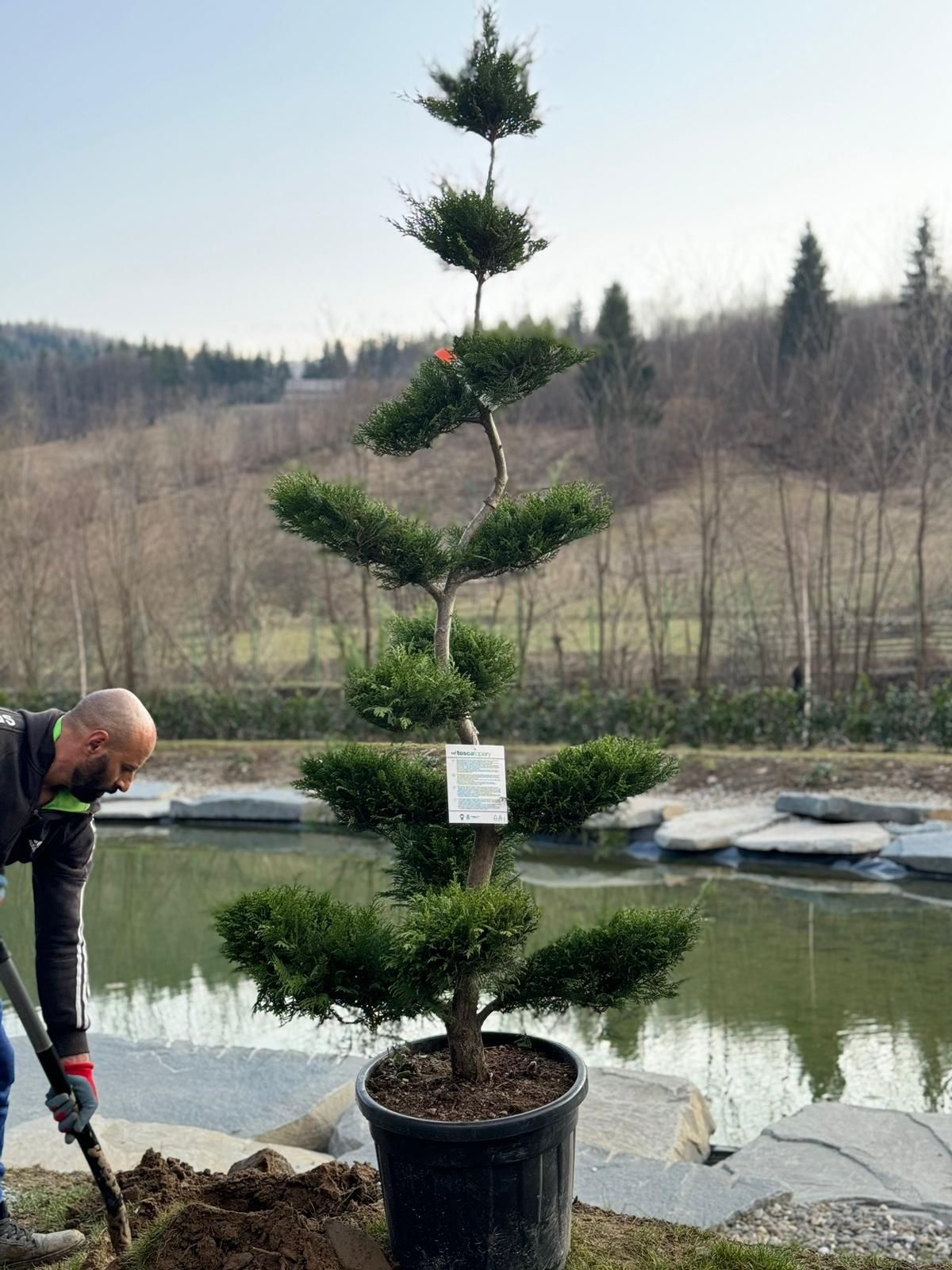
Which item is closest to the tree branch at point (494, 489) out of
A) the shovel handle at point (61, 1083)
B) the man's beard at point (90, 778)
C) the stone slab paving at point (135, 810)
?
the man's beard at point (90, 778)

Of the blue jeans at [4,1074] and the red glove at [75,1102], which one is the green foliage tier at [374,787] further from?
the blue jeans at [4,1074]

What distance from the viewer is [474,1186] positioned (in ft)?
7.73

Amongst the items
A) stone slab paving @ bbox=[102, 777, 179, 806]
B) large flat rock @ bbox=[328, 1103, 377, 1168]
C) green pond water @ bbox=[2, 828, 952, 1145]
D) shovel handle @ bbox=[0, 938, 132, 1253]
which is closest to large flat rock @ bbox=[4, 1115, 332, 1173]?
large flat rock @ bbox=[328, 1103, 377, 1168]

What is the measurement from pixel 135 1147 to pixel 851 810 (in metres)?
6.05

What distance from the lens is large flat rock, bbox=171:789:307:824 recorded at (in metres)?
9.75

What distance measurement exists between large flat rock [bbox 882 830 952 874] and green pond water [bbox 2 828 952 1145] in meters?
0.16

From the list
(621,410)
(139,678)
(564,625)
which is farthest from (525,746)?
(139,678)

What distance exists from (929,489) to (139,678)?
364 inches

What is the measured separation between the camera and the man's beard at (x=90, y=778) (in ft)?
8.50

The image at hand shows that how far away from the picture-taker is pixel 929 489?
36.5ft

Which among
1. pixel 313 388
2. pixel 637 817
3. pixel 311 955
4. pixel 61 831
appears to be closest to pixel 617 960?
pixel 311 955

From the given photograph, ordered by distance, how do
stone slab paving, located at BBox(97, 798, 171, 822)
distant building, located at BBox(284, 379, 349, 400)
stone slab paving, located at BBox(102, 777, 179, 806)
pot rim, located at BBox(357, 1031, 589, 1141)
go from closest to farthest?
pot rim, located at BBox(357, 1031, 589, 1141), stone slab paving, located at BBox(97, 798, 171, 822), stone slab paving, located at BBox(102, 777, 179, 806), distant building, located at BBox(284, 379, 349, 400)

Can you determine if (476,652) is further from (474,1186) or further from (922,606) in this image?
(922,606)

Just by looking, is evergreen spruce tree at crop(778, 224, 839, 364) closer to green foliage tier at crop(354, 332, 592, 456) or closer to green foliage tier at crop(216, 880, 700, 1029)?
green foliage tier at crop(354, 332, 592, 456)
